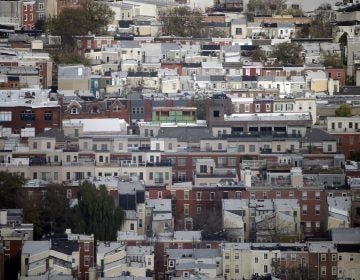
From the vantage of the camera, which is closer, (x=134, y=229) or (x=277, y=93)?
(x=134, y=229)

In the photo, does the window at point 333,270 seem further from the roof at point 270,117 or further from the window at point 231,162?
the roof at point 270,117

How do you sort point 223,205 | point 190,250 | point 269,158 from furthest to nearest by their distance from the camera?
1. point 269,158
2. point 223,205
3. point 190,250

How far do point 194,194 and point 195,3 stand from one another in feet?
92.7

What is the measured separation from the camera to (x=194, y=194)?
167 feet

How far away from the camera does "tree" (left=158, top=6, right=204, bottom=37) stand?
7262 centimetres

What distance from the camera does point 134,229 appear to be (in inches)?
1917

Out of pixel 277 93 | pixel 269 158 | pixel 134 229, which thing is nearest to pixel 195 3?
pixel 277 93

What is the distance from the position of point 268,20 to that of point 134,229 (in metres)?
26.4

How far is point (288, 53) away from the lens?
6831 centimetres

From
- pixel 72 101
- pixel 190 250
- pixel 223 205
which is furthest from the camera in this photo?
pixel 72 101

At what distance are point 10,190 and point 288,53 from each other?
1941 cm

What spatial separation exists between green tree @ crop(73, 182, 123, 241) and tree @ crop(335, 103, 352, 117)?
11.3 meters

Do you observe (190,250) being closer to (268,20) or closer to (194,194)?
(194,194)

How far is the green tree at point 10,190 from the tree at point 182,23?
2223cm
